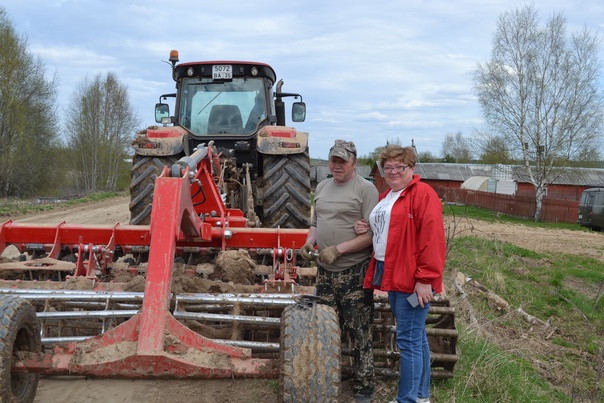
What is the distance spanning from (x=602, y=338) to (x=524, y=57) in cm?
2489

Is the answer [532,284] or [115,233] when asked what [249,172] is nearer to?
[115,233]

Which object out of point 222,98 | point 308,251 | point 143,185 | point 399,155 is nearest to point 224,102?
point 222,98

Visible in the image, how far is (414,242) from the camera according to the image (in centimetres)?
316

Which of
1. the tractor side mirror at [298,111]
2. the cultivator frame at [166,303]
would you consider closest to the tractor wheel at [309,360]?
the cultivator frame at [166,303]

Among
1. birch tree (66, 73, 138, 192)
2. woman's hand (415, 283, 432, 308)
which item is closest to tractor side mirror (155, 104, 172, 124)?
woman's hand (415, 283, 432, 308)

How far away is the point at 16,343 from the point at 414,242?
2195mm

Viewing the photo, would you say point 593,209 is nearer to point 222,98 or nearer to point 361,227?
point 222,98

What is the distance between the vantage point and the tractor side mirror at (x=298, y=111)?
7691 millimetres

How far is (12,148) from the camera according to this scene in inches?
1101

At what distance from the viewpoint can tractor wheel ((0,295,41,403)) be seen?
273 centimetres

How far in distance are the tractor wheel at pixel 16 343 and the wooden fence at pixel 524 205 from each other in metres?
24.2

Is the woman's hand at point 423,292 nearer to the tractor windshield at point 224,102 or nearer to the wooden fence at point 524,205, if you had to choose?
the tractor windshield at point 224,102

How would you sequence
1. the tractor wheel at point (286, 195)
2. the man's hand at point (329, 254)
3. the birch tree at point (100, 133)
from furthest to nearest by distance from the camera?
1. the birch tree at point (100, 133)
2. the tractor wheel at point (286, 195)
3. the man's hand at point (329, 254)

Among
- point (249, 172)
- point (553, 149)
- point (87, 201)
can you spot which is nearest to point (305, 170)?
point (249, 172)
